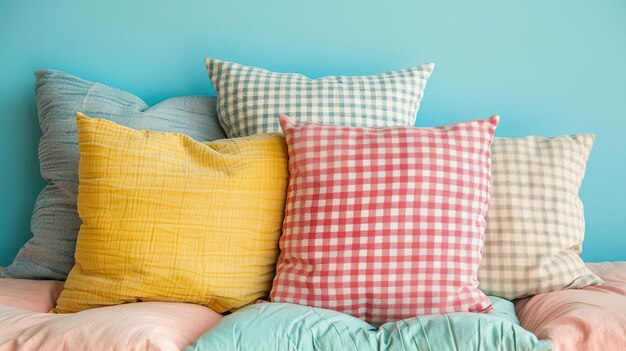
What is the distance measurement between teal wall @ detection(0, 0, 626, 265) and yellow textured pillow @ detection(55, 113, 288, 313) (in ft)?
1.60

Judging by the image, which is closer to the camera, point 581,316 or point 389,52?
point 581,316

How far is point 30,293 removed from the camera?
65.9 inches

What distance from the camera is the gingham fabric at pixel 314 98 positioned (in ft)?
5.89

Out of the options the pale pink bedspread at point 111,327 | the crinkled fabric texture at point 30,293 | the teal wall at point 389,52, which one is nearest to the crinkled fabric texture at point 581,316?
the teal wall at point 389,52

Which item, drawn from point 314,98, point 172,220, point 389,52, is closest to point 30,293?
point 172,220

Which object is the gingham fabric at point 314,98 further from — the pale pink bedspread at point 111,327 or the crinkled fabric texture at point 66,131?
the pale pink bedspread at point 111,327

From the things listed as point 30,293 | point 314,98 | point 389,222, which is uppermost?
point 314,98

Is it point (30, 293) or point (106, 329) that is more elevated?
point (106, 329)

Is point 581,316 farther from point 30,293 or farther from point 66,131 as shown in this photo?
point 66,131

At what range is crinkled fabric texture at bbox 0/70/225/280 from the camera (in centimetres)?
182

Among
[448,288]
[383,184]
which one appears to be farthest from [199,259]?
[448,288]

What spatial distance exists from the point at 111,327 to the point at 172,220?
1.03 feet

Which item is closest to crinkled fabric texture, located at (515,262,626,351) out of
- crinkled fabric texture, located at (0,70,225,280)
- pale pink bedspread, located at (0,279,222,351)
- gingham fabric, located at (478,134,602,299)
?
gingham fabric, located at (478,134,602,299)

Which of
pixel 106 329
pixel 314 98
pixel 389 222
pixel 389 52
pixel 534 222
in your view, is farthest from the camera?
pixel 389 52
